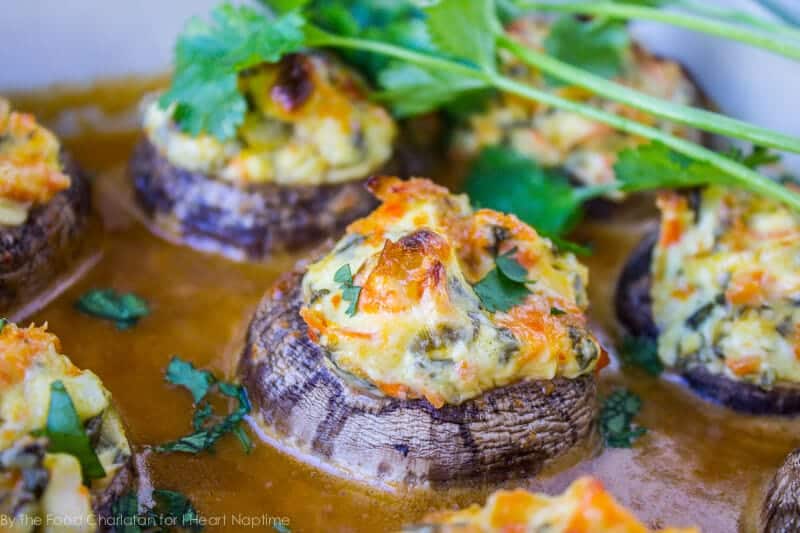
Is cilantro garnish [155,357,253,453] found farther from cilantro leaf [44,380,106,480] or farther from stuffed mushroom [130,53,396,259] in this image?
stuffed mushroom [130,53,396,259]

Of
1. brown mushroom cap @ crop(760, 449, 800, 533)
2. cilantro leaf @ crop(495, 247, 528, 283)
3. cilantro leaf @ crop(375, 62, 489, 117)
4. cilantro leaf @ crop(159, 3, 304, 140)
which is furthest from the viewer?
cilantro leaf @ crop(375, 62, 489, 117)

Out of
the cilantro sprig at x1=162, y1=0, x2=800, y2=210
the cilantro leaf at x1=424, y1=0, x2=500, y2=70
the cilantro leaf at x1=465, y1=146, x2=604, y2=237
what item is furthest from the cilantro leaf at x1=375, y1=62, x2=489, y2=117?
the cilantro leaf at x1=465, y1=146, x2=604, y2=237

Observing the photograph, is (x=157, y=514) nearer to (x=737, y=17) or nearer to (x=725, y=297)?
(x=725, y=297)

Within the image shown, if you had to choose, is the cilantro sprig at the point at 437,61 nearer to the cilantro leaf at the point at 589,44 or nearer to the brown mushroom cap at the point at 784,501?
the cilantro leaf at the point at 589,44

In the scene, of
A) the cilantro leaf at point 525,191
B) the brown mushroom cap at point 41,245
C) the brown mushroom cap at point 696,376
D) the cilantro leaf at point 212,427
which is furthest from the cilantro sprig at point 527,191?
the brown mushroom cap at point 41,245

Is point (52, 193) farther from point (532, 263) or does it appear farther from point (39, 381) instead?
point (532, 263)

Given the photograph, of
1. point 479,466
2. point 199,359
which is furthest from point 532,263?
point 199,359

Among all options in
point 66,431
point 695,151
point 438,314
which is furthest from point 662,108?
point 66,431
